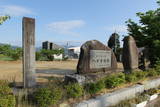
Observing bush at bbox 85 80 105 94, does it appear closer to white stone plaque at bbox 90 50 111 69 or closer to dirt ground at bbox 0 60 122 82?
white stone plaque at bbox 90 50 111 69

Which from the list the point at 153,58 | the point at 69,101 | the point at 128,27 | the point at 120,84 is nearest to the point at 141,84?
the point at 120,84

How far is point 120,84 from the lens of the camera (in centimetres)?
618

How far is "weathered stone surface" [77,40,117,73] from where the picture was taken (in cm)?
629

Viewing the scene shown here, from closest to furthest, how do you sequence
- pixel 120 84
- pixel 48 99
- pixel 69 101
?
1. pixel 48 99
2. pixel 69 101
3. pixel 120 84

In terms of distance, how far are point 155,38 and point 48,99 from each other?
29.7 feet

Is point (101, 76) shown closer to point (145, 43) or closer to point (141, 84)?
point (141, 84)

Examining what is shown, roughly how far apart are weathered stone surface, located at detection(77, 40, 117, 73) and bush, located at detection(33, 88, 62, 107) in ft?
7.59

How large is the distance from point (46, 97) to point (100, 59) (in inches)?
137

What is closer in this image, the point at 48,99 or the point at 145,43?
the point at 48,99

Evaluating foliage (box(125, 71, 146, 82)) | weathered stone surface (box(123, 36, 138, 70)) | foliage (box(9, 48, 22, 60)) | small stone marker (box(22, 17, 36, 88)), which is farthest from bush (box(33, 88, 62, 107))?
foliage (box(9, 48, 22, 60))

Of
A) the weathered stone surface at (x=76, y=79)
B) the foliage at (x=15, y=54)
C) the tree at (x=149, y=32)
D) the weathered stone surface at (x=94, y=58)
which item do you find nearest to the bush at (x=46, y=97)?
the weathered stone surface at (x=76, y=79)

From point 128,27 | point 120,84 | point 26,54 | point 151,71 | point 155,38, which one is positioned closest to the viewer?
point 26,54

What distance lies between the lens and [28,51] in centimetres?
496

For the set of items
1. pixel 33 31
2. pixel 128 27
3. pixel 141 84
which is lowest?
pixel 141 84
